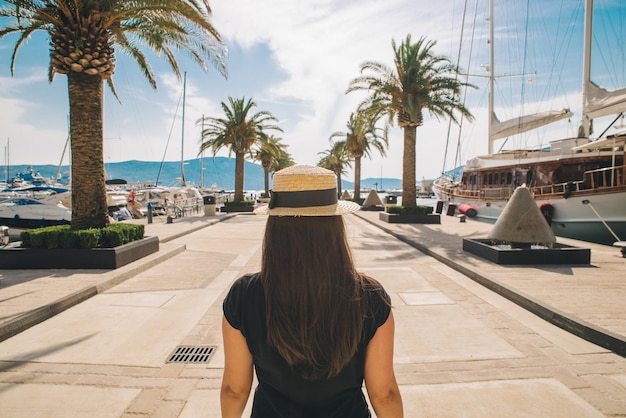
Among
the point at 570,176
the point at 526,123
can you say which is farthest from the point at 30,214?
the point at 526,123

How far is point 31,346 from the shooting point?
13.9 feet

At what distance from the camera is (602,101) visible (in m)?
16.4

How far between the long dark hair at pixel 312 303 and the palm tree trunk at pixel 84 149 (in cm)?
896

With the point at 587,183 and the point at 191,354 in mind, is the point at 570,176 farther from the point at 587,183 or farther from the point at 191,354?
the point at 191,354

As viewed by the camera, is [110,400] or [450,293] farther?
[450,293]

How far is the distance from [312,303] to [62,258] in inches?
329

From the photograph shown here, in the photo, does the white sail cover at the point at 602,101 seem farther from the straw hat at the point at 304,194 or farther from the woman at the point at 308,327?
the woman at the point at 308,327

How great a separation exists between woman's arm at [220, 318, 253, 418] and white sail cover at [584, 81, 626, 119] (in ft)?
63.0

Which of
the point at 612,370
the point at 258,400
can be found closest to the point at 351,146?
the point at 612,370

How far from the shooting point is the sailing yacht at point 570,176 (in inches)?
601

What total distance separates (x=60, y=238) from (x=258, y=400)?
27.5 feet

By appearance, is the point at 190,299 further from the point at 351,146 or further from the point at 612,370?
the point at 351,146

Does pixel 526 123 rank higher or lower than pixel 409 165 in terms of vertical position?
higher

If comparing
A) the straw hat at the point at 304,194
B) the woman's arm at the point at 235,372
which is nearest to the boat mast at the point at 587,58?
the straw hat at the point at 304,194
